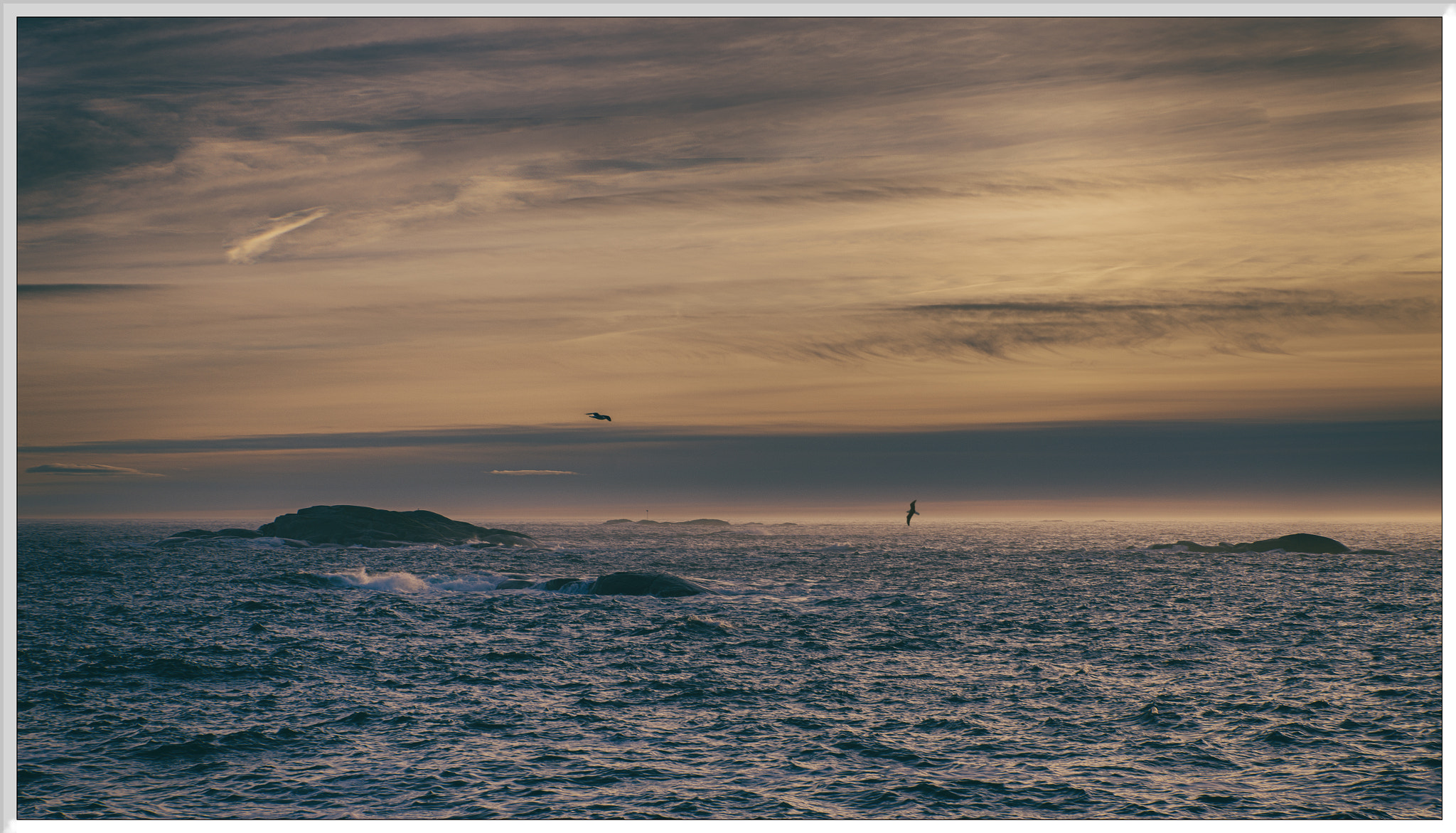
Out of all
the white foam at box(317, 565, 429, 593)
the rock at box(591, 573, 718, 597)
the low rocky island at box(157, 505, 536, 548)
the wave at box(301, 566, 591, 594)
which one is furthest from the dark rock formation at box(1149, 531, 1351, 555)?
the white foam at box(317, 565, 429, 593)

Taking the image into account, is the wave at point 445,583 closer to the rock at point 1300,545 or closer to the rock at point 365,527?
the rock at point 365,527

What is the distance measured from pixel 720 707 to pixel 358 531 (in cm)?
10335

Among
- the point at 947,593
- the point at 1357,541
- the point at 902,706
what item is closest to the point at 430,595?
the point at 947,593

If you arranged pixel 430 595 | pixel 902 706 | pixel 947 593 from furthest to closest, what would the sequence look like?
pixel 947 593, pixel 430 595, pixel 902 706

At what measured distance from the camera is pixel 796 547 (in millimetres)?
130375

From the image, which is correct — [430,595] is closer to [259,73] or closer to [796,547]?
[259,73]

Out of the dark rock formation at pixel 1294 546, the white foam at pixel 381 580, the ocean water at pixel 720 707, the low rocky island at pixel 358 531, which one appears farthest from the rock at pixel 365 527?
the dark rock formation at pixel 1294 546

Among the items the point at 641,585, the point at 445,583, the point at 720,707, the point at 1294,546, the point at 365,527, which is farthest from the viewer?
the point at 365,527

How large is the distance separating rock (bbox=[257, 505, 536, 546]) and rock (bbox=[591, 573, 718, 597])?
238 feet

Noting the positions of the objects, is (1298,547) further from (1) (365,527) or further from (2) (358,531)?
(2) (358,531)

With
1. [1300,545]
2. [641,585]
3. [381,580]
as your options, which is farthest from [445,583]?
[1300,545]

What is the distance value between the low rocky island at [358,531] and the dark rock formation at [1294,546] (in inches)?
3616

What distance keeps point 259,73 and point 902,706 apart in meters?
20.4

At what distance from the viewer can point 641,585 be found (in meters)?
51.0
